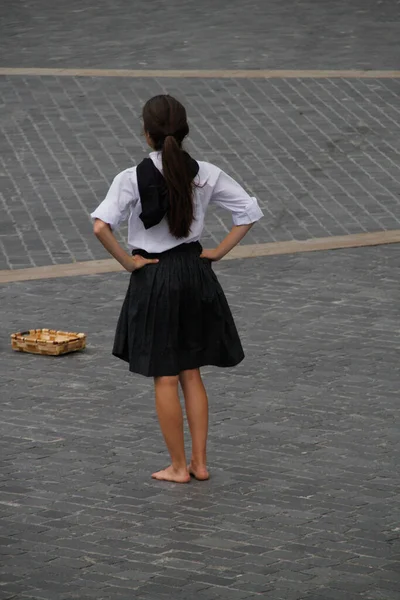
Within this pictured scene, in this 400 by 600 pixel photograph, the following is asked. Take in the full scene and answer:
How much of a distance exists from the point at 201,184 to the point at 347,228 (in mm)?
5557

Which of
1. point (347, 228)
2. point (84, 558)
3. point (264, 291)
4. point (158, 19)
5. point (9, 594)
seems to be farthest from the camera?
point (158, 19)

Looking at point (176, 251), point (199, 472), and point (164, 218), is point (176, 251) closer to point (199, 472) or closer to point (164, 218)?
point (164, 218)

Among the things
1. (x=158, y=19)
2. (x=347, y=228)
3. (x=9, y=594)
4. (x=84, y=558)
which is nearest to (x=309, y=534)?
(x=84, y=558)

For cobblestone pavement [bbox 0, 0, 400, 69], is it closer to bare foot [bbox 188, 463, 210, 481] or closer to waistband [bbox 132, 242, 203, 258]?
waistband [bbox 132, 242, 203, 258]

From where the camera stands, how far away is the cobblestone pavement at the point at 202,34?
17547mm

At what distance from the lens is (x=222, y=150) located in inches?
563

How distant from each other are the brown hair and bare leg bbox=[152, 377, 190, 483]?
2.71 ft

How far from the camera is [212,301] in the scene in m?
7.00

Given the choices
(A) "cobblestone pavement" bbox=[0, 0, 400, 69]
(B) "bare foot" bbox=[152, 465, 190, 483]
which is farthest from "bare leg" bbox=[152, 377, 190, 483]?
(A) "cobblestone pavement" bbox=[0, 0, 400, 69]

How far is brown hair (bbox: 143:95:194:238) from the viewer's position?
6.75 metres

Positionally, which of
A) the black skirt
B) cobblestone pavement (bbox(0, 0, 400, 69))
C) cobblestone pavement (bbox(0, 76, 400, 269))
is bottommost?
cobblestone pavement (bbox(0, 0, 400, 69))

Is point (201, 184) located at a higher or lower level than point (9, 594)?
higher

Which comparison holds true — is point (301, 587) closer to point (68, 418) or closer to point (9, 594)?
point (9, 594)

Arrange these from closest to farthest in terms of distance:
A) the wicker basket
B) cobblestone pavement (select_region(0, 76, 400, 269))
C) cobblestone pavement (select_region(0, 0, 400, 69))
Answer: the wicker basket → cobblestone pavement (select_region(0, 76, 400, 269)) → cobblestone pavement (select_region(0, 0, 400, 69))
